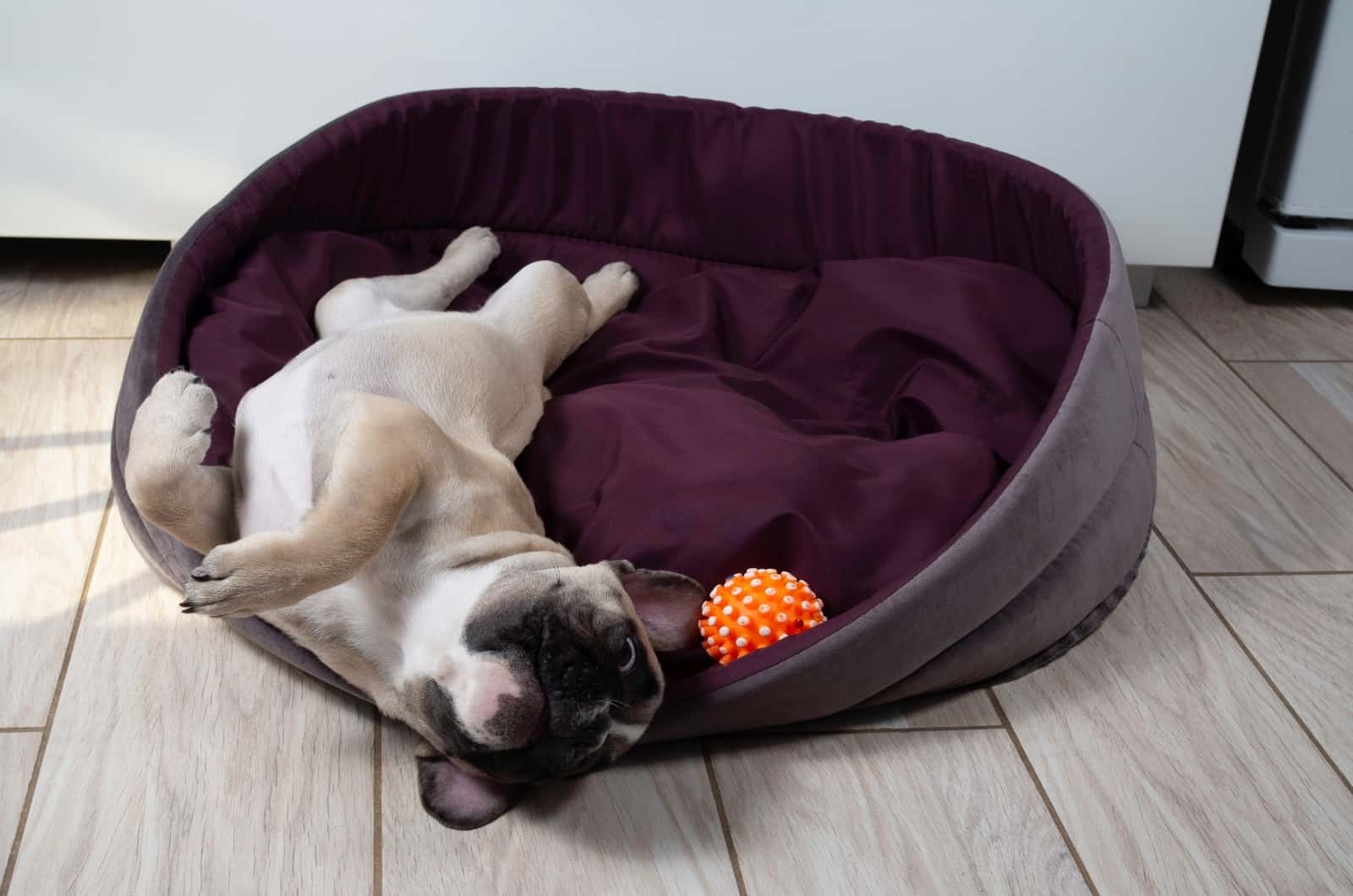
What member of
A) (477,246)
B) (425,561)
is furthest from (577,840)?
(477,246)

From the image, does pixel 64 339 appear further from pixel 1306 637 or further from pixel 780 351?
pixel 1306 637

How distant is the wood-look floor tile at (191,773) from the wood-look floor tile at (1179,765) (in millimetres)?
809

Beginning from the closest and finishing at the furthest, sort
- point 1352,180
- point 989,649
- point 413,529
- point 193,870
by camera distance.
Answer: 1. point 193,870
2. point 413,529
3. point 989,649
4. point 1352,180

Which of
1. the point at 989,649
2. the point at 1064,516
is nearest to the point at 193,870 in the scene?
the point at 989,649

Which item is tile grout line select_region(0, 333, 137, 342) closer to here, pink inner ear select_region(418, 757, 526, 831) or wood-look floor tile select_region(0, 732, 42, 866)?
wood-look floor tile select_region(0, 732, 42, 866)

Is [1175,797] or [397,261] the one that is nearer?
[1175,797]

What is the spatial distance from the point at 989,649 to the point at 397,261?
1.30 meters

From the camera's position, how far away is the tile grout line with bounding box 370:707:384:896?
1.29m

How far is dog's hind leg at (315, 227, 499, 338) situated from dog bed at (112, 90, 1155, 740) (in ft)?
0.21

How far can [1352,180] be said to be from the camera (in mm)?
2545

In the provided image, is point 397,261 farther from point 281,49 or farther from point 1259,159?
point 1259,159

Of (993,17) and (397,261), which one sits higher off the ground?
(993,17)

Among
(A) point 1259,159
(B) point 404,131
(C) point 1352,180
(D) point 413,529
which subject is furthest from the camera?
(A) point 1259,159

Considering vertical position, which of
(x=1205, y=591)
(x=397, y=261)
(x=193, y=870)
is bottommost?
(x=1205, y=591)
